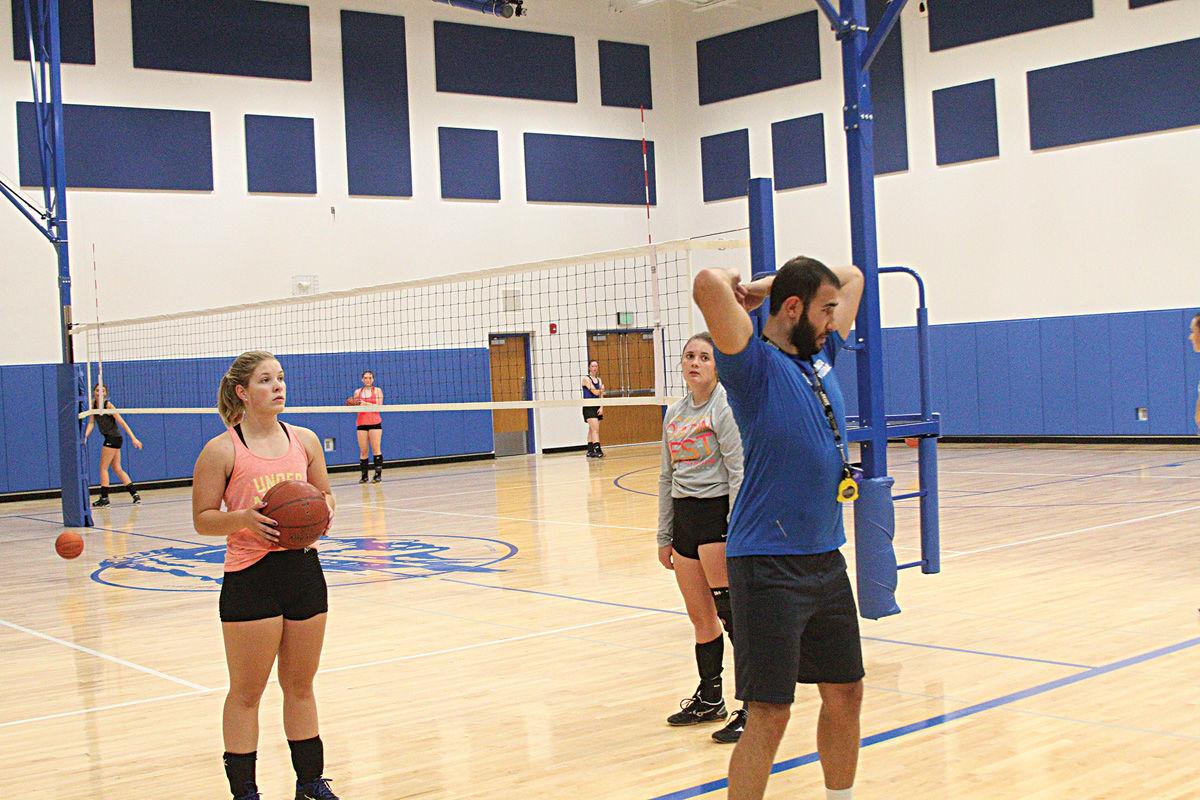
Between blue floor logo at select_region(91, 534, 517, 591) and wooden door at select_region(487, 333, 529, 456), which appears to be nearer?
blue floor logo at select_region(91, 534, 517, 591)

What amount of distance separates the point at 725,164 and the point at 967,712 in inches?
746

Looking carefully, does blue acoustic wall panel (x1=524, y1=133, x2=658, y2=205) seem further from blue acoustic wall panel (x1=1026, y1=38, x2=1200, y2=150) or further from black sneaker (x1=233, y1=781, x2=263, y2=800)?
black sneaker (x1=233, y1=781, x2=263, y2=800)

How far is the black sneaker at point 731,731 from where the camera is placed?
4.84 m

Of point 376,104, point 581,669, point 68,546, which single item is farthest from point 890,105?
point 581,669

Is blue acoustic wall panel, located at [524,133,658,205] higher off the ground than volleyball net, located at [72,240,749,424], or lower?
higher

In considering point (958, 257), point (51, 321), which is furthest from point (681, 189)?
point (51, 321)

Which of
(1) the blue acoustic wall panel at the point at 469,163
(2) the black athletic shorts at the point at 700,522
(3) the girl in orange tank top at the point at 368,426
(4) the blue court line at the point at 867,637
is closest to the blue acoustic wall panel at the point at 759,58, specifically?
(1) the blue acoustic wall panel at the point at 469,163

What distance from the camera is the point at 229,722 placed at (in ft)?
13.3

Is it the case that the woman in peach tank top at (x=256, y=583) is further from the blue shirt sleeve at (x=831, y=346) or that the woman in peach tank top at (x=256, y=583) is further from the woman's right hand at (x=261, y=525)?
the blue shirt sleeve at (x=831, y=346)

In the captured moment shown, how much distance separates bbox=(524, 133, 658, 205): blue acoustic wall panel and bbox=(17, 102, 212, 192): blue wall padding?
576 centimetres

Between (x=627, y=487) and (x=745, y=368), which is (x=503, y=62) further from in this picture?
(x=745, y=368)

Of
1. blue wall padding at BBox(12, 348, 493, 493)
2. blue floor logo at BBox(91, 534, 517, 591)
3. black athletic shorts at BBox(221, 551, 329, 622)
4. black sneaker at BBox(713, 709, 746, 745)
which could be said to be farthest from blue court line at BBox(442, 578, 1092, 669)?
blue wall padding at BBox(12, 348, 493, 493)

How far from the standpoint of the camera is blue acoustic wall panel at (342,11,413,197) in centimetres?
2030

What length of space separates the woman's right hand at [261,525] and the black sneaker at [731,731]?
1.91 meters
